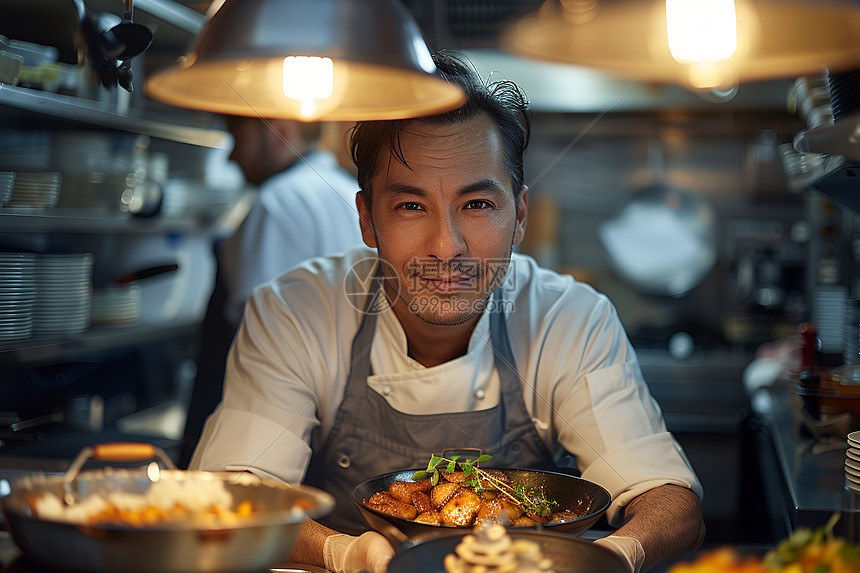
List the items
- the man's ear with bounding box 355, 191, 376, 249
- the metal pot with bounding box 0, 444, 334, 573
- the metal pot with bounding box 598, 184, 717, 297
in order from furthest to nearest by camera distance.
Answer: the metal pot with bounding box 598, 184, 717, 297
the man's ear with bounding box 355, 191, 376, 249
the metal pot with bounding box 0, 444, 334, 573

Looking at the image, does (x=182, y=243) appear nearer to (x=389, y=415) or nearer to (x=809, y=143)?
(x=389, y=415)

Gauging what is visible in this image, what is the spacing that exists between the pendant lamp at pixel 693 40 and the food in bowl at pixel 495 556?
0.60m

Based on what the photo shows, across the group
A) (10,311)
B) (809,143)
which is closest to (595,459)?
(809,143)

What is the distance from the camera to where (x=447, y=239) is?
155cm

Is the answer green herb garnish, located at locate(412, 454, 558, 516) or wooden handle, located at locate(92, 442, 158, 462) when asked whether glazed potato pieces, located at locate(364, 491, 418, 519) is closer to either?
green herb garnish, located at locate(412, 454, 558, 516)

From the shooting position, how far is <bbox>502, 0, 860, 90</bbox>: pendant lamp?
36.5 inches

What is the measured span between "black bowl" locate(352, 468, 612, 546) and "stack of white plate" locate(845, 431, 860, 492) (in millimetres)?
699

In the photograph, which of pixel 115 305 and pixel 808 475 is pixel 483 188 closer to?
pixel 808 475

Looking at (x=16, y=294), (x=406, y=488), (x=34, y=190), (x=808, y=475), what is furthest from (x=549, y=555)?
(x=34, y=190)

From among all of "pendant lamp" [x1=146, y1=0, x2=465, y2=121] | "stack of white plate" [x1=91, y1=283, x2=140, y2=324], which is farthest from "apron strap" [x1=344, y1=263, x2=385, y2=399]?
"stack of white plate" [x1=91, y1=283, x2=140, y2=324]

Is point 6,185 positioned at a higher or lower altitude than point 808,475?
higher

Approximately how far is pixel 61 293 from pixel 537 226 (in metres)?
2.73

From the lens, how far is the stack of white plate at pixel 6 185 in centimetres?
216

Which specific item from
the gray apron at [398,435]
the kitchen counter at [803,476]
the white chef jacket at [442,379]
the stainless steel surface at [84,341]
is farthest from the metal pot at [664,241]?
the gray apron at [398,435]
